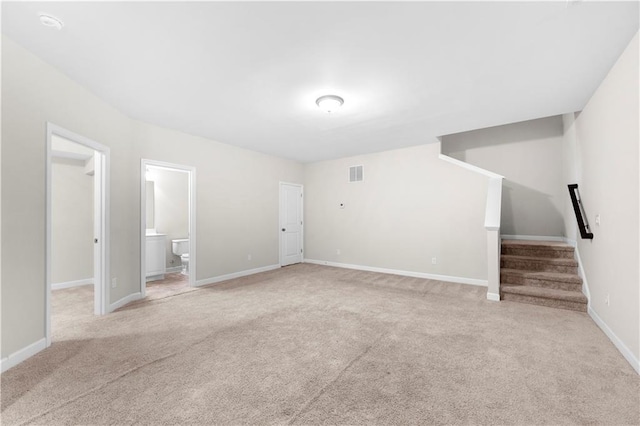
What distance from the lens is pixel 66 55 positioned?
Answer: 7.89 feet

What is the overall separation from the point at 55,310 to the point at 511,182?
779 centimetres

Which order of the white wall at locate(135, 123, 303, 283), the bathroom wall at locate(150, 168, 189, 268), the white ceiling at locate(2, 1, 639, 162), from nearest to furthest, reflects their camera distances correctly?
the white ceiling at locate(2, 1, 639, 162)
the white wall at locate(135, 123, 303, 283)
the bathroom wall at locate(150, 168, 189, 268)

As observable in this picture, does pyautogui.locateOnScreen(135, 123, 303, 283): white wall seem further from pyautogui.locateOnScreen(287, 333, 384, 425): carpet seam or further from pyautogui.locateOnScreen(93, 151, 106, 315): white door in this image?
pyautogui.locateOnScreen(287, 333, 384, 425): carpet seam

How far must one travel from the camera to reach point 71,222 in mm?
4793

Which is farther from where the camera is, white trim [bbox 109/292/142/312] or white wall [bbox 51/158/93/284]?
white wall [bbox 51/158/93/284]

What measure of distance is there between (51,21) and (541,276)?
5.98 meters

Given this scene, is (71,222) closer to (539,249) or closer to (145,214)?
(145,214)

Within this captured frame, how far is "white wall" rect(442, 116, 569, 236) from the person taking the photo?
516 cm

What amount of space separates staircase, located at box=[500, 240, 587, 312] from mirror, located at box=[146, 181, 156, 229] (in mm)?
6621

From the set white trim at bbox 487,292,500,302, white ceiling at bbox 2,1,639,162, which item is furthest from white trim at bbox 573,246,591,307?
white ceiling at bbox 2,1,639,162

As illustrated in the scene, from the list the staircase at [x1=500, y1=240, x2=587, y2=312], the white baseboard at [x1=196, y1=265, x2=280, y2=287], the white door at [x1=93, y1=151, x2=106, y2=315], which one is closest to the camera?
the white door at [x1=93, y1=151, x2=106, y2=315]

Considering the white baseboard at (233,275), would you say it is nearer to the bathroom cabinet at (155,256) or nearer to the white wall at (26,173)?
the bathroom cabinet at (155,256)

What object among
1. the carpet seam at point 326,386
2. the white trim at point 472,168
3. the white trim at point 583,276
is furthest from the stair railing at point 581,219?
the carpet seam at point 326,386

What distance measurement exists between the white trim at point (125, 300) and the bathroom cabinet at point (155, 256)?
49.8 inches
